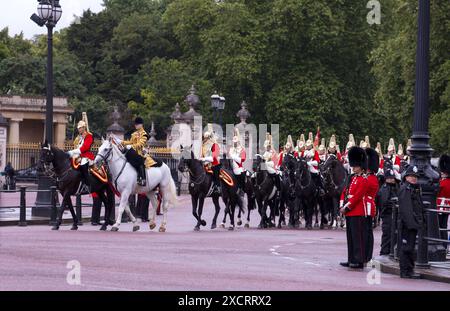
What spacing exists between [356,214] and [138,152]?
896 cm

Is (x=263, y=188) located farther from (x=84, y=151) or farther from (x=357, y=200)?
(x=357, y=200)

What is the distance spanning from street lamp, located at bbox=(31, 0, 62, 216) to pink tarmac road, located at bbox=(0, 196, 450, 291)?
9.72ft

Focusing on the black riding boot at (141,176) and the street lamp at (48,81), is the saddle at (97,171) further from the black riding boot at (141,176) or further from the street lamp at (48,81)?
the street lamp at (48,81)

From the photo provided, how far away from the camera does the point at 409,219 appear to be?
17.3 meters

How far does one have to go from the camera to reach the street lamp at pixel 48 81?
30153mm

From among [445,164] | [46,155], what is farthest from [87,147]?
[445,164]

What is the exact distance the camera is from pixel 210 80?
74.1m

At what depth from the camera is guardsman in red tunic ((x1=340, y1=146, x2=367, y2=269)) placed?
1842 cm

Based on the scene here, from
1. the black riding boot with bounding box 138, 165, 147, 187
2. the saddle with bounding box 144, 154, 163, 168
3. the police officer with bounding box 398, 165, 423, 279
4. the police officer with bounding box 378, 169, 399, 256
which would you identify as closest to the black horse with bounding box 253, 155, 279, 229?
the saddle with bounding box 144, 154, 163, 168

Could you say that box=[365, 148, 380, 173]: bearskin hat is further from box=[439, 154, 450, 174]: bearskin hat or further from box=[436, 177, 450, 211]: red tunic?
box=[439, 154, 450, 174]: bearskin hat

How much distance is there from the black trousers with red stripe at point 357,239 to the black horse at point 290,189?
12.6 metres

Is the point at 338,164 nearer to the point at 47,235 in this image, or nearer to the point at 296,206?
the point at 296,206
